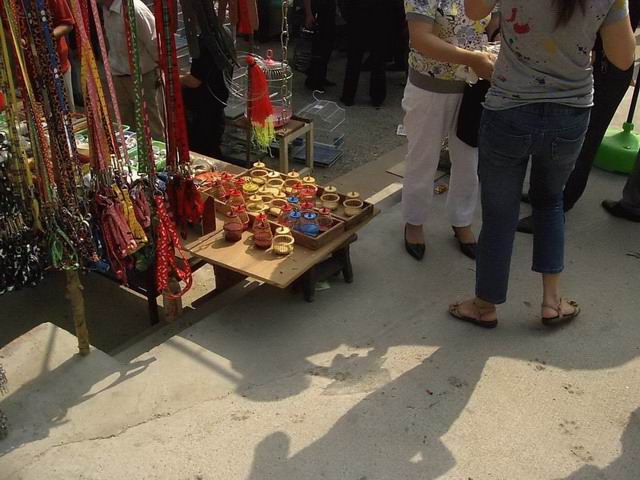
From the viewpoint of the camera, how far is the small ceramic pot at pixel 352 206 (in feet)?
11.6

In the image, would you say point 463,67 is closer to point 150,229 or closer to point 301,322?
point 301,322

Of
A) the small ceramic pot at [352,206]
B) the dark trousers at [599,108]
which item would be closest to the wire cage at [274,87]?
the small ceramic pot at [352,206]

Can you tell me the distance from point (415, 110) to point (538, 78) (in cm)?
89

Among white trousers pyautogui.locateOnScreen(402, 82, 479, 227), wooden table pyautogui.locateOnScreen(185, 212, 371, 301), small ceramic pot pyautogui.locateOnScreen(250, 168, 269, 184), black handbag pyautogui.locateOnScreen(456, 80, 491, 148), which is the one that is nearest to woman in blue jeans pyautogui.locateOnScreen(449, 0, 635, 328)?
black handbag pyautogui.locateOnScreen(456, 80, 491, 148)

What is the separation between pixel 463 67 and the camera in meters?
3.16

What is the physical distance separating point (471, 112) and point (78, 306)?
189cm

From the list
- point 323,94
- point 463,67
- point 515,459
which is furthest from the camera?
point 323,94

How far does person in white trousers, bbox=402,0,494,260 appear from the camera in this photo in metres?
2.91

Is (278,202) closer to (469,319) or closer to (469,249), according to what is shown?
(469,249)

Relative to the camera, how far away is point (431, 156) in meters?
3.42

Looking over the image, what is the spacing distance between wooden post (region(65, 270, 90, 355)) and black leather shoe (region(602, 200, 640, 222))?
2943mm

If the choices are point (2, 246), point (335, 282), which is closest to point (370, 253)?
point (335, 282)

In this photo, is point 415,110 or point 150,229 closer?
point 150,229

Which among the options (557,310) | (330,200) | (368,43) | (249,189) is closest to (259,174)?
(249,189)
